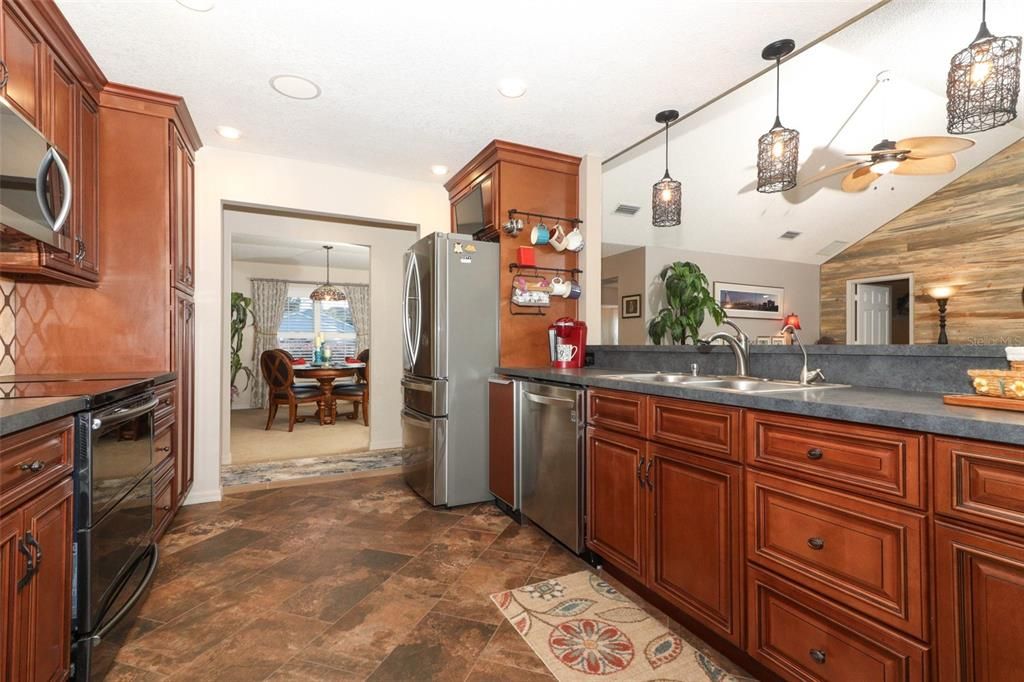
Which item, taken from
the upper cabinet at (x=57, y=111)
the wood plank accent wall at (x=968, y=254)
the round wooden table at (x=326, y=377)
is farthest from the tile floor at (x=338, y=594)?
the round wooden table at (x=326, y=377)

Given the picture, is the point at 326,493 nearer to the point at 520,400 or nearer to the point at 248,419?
the point at 520,400

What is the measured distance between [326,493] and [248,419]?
421cm

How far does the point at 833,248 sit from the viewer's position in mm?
3037

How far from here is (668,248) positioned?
17.5ft

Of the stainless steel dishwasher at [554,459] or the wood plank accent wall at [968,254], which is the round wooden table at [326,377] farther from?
the wood plank accent wall at [968,254]

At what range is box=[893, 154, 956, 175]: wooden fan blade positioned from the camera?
2432 millimetres

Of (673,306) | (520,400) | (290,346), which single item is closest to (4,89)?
(520,400)

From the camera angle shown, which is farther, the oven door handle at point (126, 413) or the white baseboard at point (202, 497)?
the white baseboard at point (202, 497)

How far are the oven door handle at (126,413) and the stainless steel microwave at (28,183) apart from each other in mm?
713

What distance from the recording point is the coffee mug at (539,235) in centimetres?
323

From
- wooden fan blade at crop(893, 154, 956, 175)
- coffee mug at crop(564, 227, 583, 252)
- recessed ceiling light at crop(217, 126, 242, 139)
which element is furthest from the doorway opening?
recessed ceiling light at crop(217, 126, 242, 139)

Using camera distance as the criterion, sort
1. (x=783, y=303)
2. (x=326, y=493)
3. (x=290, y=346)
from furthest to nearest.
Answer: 1. (x=290, y=346)
2. (x=783, y=303)
3. (x=326, y=493)

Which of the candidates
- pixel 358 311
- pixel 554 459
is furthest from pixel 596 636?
pixel 358 311

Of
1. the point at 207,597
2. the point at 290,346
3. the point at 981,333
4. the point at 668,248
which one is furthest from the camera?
the point at 290,346
